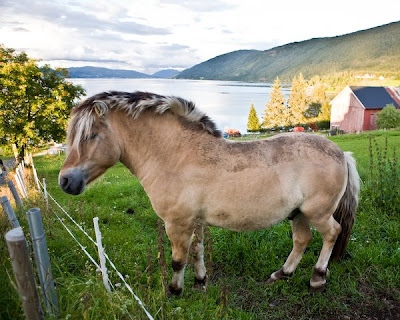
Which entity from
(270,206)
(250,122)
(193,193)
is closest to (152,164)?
(193,193)

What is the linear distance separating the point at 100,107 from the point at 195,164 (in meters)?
1.09

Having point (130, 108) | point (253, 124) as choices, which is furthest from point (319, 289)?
point (253, 124)

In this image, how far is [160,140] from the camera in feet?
10.2

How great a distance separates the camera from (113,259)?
13.8ft

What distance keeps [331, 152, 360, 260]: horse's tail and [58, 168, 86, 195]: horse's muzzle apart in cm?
301

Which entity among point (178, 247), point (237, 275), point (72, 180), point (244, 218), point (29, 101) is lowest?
point (237, 275)

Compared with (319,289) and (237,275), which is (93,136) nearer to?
(237,275)

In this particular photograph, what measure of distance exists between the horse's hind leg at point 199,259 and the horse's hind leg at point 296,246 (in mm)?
912

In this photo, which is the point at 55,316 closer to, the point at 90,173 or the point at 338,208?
the point at 90,173

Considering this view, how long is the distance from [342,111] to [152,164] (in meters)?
46.0

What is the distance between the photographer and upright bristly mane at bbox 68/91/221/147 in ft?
9.22

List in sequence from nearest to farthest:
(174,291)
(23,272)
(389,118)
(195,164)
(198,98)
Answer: (23,272) → (195,164) → (174,291) → (389,118) → (198,98)

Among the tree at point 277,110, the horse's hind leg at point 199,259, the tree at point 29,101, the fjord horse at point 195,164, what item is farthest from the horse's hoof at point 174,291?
the tree at point 277,110

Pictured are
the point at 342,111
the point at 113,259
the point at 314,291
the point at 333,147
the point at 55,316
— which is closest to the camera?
the point at 55,316
